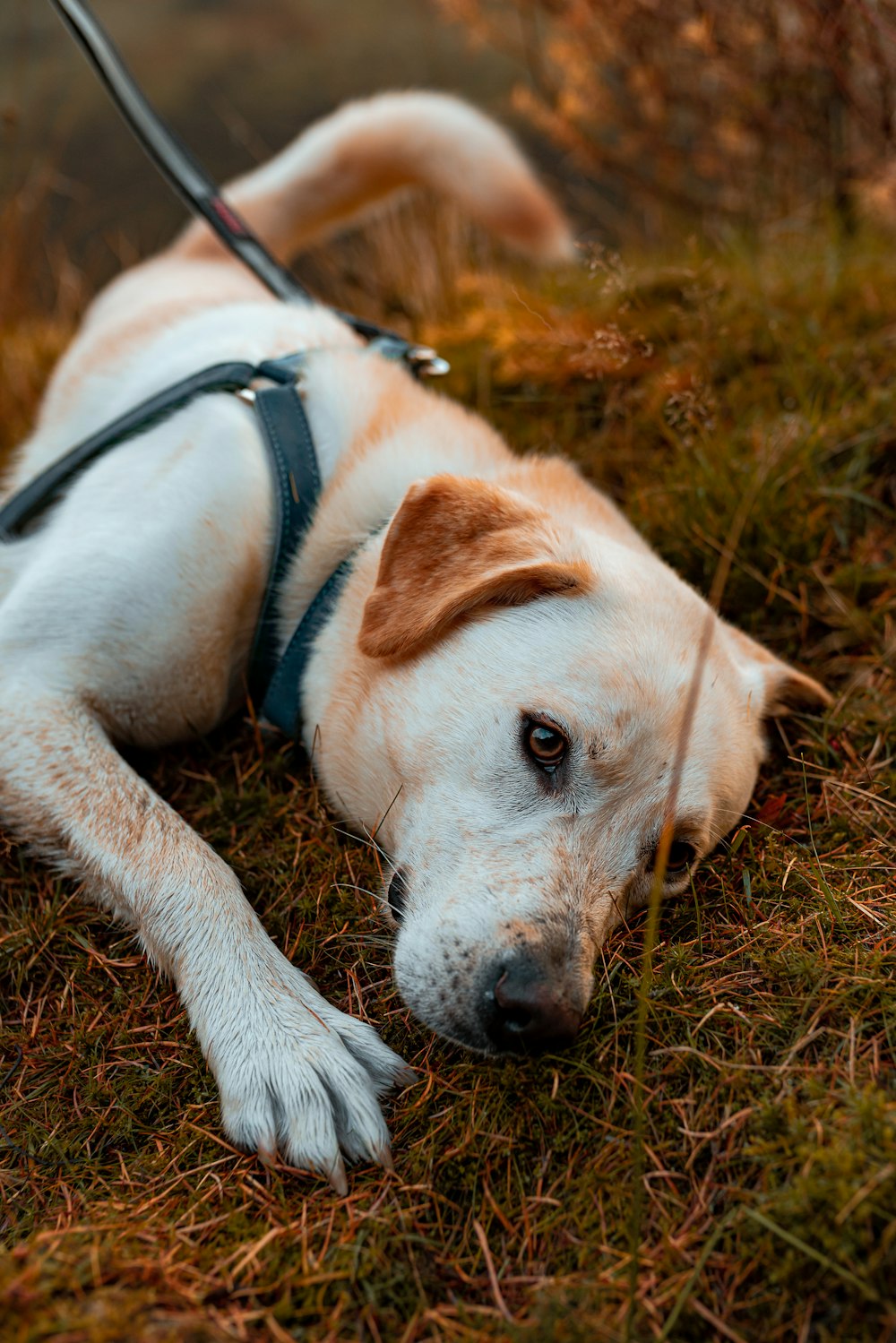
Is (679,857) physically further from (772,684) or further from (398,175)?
(398,175)

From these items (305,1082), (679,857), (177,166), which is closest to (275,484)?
(679,857)

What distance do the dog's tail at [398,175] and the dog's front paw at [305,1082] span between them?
3790mm

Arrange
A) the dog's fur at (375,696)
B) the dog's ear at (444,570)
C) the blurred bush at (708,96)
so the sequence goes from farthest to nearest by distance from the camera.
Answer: the blurred bush at (708,96), the dog's ear at (444,570), the dog's fur at (375,696)

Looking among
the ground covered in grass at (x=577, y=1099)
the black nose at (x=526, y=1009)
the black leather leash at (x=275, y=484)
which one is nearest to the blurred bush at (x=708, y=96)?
the ground covered in grass at (x=577, y=1099)

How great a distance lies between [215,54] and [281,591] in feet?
30.1

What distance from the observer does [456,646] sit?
2406 mm

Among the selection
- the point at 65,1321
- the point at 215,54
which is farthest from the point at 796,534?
the point at 215,54

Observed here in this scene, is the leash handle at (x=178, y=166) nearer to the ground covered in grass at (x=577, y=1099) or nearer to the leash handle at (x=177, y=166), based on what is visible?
the leash handle at (x=177, y=166)

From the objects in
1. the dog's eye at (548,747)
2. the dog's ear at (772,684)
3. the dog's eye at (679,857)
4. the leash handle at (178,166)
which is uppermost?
the leash handle at (178,166)

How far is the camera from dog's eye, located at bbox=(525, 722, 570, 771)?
7.36 feet

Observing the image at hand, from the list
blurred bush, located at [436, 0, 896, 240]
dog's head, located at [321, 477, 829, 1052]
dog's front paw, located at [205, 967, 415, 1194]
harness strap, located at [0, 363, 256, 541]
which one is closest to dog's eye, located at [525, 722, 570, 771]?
dog's head, located at [321, 477, 829, 1052]

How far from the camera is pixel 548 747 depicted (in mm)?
2246

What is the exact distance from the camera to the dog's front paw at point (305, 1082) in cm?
197

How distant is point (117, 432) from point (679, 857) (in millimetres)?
1928
